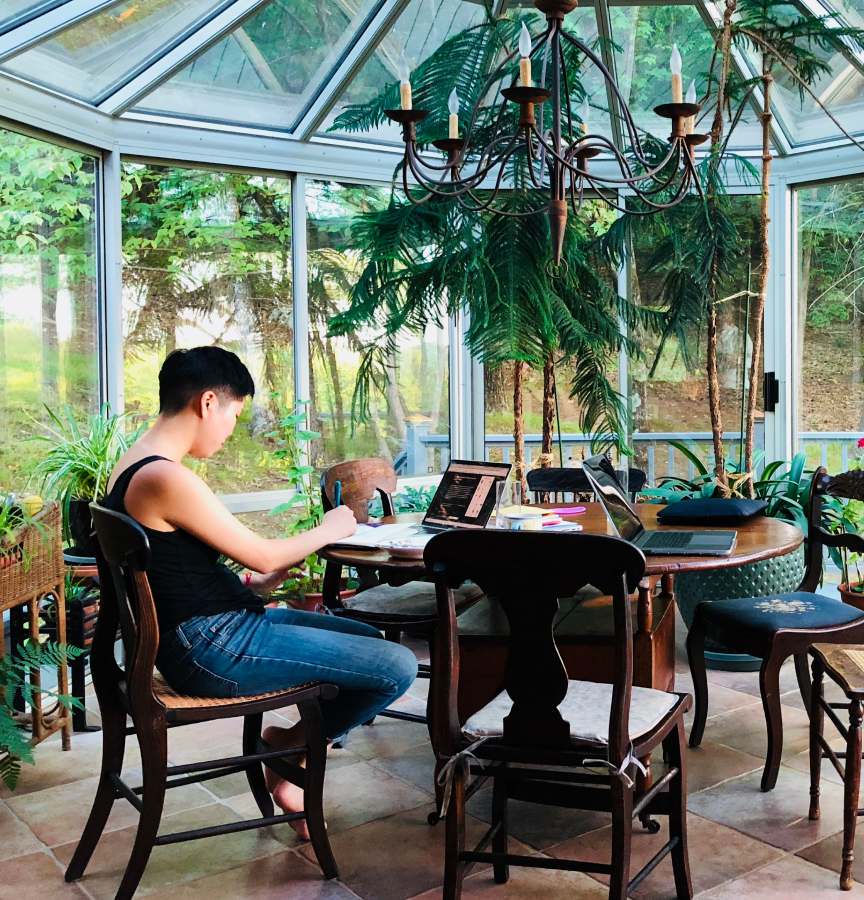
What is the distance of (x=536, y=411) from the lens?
17.9 feet

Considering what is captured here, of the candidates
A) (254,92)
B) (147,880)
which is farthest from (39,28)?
(147,880)

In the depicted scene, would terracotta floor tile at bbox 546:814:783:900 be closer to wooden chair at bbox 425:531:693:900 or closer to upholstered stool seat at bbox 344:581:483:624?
wooden chair at bbox 425:531:693:900

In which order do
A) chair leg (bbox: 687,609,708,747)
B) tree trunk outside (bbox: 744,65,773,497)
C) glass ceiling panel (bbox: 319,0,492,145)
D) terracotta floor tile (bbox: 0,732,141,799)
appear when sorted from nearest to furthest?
terracotta floor tile (bbox: 0,732,141,799) → chair leg (bbox: 687,609,708,747) → tree trunk outside (bbox: 744,65,773,497) → glass ceiling panel (bbox: 319,0,492,145)

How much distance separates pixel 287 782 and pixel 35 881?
1.90ft

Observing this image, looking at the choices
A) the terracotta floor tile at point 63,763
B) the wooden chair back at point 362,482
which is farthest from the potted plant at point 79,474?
the wooden chair back at point 362,482

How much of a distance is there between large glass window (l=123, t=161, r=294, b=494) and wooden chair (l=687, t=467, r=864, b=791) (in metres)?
2.46

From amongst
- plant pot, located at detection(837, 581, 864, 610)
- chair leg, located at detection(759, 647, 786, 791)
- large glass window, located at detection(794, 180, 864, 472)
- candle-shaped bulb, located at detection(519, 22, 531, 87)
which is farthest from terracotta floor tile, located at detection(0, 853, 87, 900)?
large glass window, located at detection(794, 180, 864, 472)

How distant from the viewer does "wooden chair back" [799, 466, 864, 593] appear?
2.96 meters

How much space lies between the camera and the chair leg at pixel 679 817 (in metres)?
1.97

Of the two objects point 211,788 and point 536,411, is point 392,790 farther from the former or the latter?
point 536,411

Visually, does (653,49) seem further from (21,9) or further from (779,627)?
(779,627)

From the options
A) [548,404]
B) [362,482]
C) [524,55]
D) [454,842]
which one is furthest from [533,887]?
[548,404]

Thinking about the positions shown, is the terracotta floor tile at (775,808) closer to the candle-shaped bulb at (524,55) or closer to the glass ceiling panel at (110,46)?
the candle-shaped bulb at (524,55)

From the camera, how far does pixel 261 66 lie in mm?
4309
